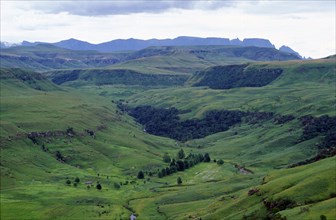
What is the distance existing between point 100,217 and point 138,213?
51.8 feet

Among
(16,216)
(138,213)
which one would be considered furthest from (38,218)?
(138,213)

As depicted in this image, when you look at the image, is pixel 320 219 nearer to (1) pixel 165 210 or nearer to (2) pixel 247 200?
(2) pixel 247 200

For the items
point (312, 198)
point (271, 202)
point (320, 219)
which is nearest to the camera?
point (320, 219)

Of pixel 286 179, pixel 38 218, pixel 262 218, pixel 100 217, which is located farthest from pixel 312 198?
pixel 38 218

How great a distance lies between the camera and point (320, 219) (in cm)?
10362

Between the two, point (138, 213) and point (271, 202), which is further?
point (138, 213)

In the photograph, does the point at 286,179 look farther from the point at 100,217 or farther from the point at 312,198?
the point at 100,217

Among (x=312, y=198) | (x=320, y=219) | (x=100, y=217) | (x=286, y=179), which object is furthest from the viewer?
(x=100, y=217)

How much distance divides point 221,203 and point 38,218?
256ft

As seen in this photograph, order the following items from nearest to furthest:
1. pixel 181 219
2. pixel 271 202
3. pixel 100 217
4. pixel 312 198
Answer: pixel 312 198
pixel 271 202
pixel 181 219
pixel 100 217

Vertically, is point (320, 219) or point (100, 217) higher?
point (320, 219)

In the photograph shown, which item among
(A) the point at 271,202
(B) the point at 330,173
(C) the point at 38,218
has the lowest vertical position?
Result: (C) the point at 38,218

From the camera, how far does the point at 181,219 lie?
553ft

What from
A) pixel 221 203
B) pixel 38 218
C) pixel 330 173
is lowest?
pixel 38 218
